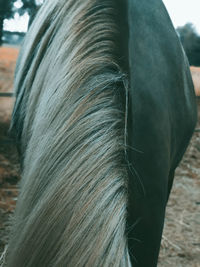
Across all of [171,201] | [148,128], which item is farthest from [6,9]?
[171,201]

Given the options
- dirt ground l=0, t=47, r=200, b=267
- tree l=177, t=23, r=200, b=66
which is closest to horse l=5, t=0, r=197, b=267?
dirt ground l=0, t=47, r=200, b=267

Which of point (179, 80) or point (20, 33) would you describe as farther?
point (20, 33)

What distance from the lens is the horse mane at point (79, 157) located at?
13.5 inches

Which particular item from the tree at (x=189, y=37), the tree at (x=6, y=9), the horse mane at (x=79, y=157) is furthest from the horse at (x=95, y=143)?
the tree at (x=189, y=37)

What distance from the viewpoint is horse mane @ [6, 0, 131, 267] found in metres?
0.34

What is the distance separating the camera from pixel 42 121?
42cm

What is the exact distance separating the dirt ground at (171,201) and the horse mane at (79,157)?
97 centimetres

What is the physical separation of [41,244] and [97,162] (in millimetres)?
97

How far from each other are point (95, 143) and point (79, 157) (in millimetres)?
23

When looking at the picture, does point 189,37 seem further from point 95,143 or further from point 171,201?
point 95,143

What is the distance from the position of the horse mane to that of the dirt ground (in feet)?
3.17

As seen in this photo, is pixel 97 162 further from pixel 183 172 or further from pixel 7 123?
pixel 183 172

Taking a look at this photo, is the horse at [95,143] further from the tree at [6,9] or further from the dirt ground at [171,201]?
the dirt ground at [171,201]

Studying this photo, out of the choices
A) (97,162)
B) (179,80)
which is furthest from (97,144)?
(179,80)
